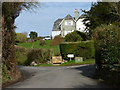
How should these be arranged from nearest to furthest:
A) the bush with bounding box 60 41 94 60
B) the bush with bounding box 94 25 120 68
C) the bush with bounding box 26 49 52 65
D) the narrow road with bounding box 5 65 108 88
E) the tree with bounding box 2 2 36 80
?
the narrow road with bounding box 5 65 108 88
the bush with bounding box 94 25 120 68
the tree with bounding box 2 2 36 80
the bush with bounding box 60 41 94 60
the bush with bounding box 26 49 52 65

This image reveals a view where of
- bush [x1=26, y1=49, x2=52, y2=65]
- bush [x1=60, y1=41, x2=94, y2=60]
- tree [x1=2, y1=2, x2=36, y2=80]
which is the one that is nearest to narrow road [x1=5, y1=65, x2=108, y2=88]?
tree [x1=2, y1=2, x2=36, y2=80]

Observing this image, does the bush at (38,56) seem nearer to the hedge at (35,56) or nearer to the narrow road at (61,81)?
the hedge at (35,56)

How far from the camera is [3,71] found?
631 inches

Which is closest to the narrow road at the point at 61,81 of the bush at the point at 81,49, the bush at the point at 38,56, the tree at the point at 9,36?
the tree at the point at 9,36

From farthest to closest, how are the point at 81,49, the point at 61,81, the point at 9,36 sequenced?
the point at 81,49 < the point at 9,36 < the point at 61,81

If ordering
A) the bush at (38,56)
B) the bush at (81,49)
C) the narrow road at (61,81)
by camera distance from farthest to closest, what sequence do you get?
the bush at (38,56), the bush at (81,49), the narrow road at (61,81)

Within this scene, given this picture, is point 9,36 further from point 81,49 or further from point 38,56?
point 81,49

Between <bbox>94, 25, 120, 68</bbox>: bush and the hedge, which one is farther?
the hedge

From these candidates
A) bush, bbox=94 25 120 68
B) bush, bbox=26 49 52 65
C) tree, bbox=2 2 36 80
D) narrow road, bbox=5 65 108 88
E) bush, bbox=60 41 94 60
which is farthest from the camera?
bush, bbox=26 49 52 65

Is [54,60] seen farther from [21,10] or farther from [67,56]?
[21,10]

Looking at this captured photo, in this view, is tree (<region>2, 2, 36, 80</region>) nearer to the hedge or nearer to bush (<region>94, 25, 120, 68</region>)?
bush (<region>94, 25, 120, 68</region>)

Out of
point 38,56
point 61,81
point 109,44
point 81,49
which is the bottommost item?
point 61,81

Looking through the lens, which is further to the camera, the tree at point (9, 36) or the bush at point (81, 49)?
the bush at point (81, 49)

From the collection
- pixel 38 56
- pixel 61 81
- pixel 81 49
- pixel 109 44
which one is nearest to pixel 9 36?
pixel 61 81
